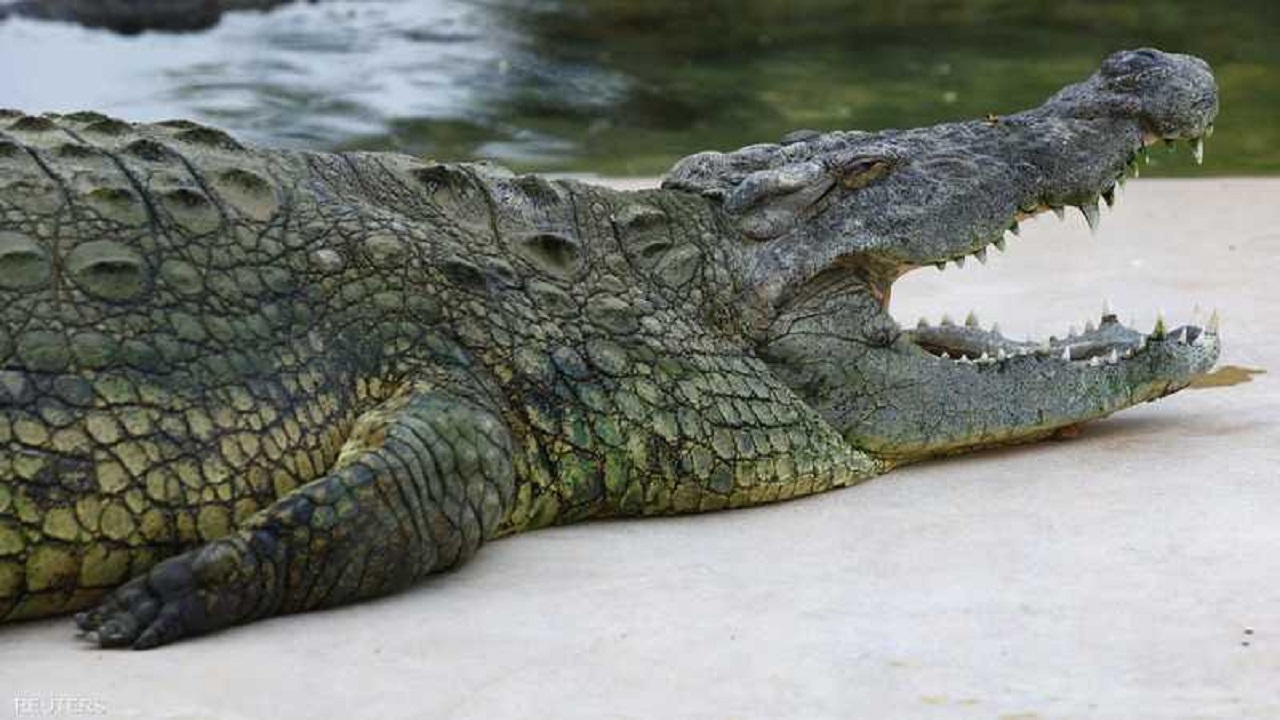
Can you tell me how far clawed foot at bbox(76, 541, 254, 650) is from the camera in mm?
3672

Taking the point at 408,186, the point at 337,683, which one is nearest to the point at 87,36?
the point at 408,186

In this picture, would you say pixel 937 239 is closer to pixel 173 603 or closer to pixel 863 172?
pixel 863 172

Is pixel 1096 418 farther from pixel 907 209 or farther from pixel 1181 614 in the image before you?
pixel 1181 614

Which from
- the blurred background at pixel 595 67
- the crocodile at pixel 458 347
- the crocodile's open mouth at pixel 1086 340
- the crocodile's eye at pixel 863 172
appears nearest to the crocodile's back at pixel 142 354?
the crocodile at pixel 458 347

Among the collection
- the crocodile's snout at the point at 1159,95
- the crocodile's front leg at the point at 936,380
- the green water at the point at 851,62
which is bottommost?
the crocodile's front leg at the point at 936,380

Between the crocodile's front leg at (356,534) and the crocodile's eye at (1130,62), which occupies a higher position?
the crocodile's eye at (1130,62)

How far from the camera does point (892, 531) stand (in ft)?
14.2

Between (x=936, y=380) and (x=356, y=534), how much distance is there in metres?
1.57

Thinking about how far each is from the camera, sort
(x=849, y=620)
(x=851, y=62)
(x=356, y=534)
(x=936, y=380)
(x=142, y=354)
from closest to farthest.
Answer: (x=849, y=620), (x=356, y=534), (x=142, y=354), (x=936, y=380), (x=851, y=62)

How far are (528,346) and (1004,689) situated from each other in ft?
Result: 5.10

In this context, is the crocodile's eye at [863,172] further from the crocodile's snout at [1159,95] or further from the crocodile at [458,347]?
the crocodile's snout at [1159,95]

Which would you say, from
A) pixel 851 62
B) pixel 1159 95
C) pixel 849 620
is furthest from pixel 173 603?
pixel 851 62

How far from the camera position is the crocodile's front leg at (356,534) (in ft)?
12.2

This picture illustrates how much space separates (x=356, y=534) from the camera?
391 cm
